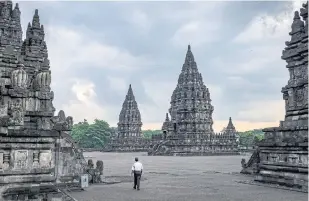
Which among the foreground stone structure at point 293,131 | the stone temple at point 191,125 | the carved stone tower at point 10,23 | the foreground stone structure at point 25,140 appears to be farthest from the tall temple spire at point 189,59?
the foreground stone structure at point 25,140

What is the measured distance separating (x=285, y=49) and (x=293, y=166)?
5765 millimetres

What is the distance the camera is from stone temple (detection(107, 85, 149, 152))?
280ft

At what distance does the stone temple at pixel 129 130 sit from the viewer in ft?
280

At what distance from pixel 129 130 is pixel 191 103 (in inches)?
944

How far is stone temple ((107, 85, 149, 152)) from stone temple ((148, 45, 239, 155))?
11726mm

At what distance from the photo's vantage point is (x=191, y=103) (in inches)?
2724

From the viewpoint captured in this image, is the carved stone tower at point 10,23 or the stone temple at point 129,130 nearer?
the carved stone tower at point 10,23

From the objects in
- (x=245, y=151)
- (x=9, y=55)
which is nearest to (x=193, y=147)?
(x=245, y=151)

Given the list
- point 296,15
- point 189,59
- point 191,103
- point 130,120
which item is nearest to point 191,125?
point 191,103

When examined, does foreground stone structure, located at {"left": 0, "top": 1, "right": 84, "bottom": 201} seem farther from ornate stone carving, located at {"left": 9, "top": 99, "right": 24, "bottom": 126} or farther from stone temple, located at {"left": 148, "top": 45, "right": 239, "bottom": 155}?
stone temple, located at {"left": 148, "top": 45, "right": 239, "bottom": 155}

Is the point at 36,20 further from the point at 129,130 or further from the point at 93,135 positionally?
the point at 93,135

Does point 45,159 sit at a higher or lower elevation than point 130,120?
lower

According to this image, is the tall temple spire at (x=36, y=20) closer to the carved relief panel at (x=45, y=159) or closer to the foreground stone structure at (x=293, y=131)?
the carved relief panel at (x=45, y=159)

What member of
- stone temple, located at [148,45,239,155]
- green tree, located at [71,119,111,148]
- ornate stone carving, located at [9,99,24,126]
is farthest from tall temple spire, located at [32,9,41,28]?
green tree, located at [71,119,111,148]
